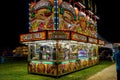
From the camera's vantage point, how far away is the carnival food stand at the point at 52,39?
1485 cm

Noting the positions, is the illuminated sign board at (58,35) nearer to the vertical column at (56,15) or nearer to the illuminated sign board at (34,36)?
the illuminated sign board at (34,36)

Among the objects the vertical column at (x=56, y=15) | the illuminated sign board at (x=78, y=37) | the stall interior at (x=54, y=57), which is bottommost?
the stall interior at (x=54, y=57)

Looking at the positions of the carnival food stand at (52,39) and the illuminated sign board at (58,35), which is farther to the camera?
the carnival food stand at (52,39)

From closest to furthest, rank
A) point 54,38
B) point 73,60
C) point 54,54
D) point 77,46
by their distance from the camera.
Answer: point 54,38 < point 54,54 < point 73,60 < point 77,46

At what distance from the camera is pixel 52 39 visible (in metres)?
14.4

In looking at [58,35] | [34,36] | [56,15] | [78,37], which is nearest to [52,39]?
[58,35]

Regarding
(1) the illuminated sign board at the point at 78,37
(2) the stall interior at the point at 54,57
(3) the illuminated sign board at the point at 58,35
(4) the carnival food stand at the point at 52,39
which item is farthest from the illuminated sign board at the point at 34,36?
(1) the illuminated sign board at the point at 78,37

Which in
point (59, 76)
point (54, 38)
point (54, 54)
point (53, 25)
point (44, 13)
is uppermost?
point (44, 13)

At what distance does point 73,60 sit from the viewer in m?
17.8

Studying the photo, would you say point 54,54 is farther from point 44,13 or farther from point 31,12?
point 31,12

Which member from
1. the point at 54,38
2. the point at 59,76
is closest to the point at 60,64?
the point at 59,76

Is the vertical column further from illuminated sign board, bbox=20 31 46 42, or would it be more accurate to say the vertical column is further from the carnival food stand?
illuminated sign board, bbox=20 31 46 42

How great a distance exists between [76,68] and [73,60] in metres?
1.09

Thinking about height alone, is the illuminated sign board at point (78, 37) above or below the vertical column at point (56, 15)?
below
